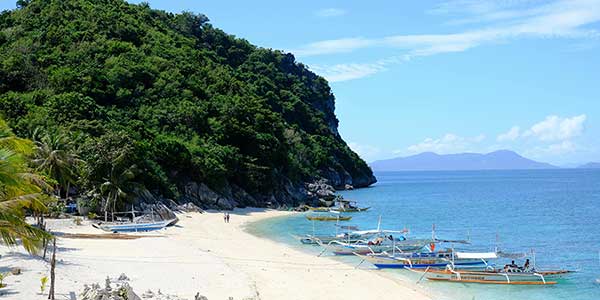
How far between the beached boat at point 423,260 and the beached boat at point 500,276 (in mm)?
2007

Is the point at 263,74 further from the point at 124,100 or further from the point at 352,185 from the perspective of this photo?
the point at 124,100

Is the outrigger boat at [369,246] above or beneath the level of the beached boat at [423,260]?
above

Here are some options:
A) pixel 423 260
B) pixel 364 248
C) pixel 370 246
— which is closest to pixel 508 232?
pixel 370 246

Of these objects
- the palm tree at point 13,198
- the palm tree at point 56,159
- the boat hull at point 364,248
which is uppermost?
the palm tree at point 56,159

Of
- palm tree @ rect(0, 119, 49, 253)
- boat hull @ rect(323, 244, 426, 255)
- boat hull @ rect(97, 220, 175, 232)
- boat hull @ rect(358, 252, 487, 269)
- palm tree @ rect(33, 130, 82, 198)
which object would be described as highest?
palm tree @ rect(33, 130, 82, 198)

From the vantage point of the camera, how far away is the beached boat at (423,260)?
2961 centimetres

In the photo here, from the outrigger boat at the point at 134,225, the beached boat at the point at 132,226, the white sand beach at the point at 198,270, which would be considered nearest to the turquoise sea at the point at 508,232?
the white sand beach at the point at 198,270

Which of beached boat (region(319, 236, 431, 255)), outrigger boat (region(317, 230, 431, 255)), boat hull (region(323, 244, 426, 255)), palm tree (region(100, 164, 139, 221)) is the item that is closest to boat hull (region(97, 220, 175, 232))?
palm tree (region(100, 164, 139, 221))

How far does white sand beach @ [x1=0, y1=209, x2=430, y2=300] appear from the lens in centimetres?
1900

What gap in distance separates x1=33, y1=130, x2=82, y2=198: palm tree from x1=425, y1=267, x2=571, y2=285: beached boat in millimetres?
24574

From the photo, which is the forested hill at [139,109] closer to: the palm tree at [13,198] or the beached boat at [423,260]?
the beached boat at [423,260]

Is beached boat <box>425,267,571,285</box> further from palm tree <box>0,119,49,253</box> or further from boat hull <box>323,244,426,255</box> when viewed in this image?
palm tree <box>0,119,49,253</box>

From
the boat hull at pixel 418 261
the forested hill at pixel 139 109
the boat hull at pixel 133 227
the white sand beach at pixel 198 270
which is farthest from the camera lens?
the forested hill at pixel 139 109

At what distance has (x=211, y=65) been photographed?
97.3 meters
